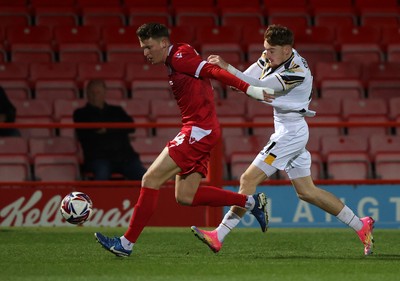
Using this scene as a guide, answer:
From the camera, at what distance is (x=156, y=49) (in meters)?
7.15

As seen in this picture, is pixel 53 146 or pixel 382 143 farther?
pixel 382 143

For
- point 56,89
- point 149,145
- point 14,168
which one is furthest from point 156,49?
point 56,89

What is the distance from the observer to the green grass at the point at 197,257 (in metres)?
6.40

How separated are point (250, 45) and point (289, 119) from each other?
5645 millimetres

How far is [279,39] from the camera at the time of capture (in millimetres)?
7422

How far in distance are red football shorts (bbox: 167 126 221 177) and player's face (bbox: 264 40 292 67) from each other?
720mm

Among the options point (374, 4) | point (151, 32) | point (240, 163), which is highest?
point (374, 4)

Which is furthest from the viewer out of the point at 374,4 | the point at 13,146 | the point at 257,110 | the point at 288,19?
the point at 374,4

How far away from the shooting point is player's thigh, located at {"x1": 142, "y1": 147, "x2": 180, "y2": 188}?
23.5 ft

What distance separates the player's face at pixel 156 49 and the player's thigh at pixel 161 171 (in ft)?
2.24

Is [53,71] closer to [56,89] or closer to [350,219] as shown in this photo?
[56,89]

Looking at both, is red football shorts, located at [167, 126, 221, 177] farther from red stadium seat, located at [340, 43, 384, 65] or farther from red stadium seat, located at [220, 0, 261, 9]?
red stadium seat, located at [220, 0, 261, 9]

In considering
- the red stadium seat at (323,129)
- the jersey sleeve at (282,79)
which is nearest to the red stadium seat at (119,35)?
the red stadium seat at (323,129)

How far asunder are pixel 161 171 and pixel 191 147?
28 cm
